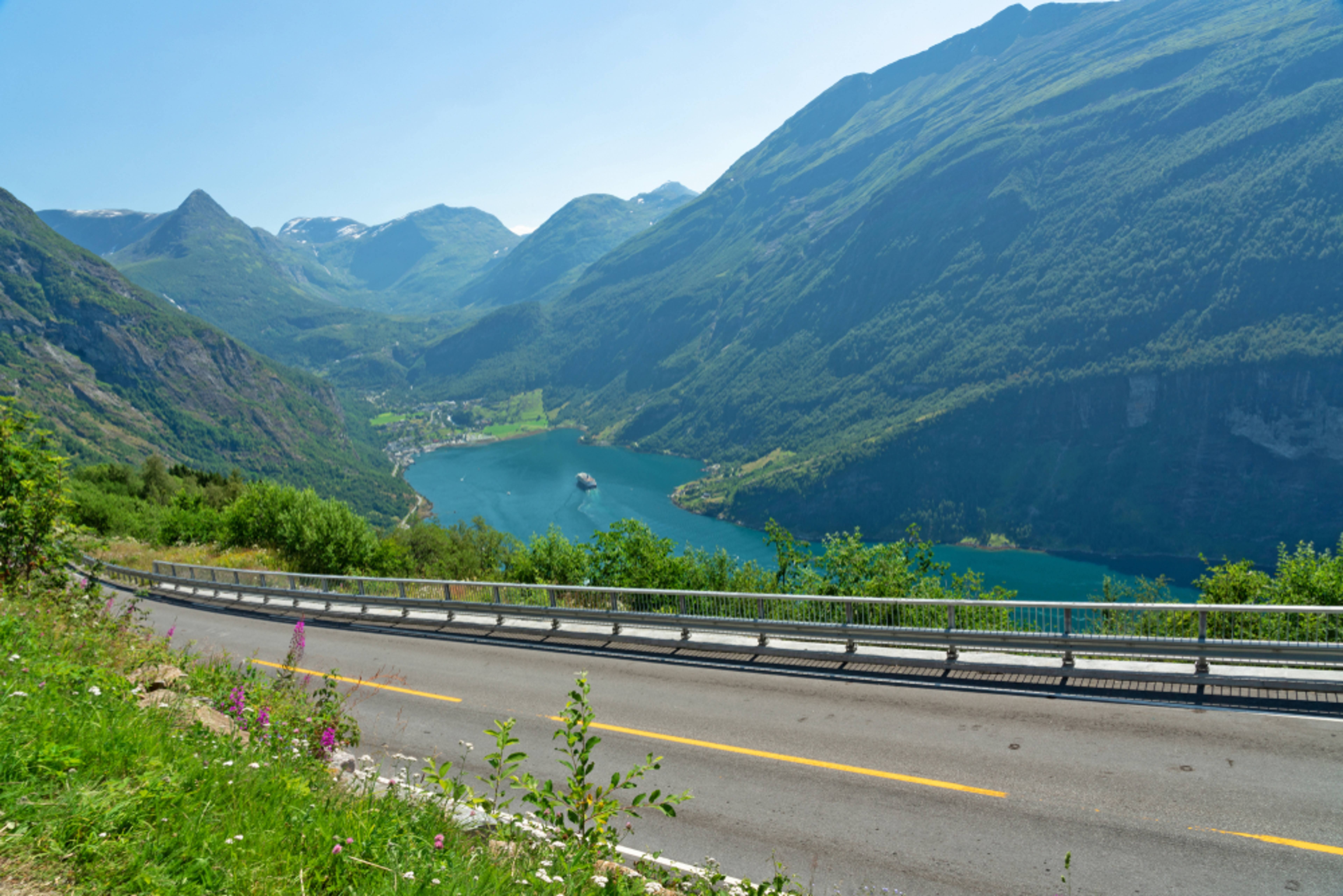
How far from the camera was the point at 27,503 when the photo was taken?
10.6 m

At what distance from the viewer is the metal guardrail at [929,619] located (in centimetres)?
1119

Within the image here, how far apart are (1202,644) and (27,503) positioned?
19.8 m

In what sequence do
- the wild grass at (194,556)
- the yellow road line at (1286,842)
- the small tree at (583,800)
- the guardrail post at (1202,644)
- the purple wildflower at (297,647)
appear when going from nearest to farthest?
the small tree at (583,800), the yellow road line at (1286,842), the purple wildflower at (297,647), the guardrail post at (1202,644), the wild grass at (194,556)

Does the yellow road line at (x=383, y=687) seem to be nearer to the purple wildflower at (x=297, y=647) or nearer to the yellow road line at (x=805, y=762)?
the yellow road line at (x=805, y=762)

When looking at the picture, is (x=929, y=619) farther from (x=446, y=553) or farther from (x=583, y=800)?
(x=446, y=553)

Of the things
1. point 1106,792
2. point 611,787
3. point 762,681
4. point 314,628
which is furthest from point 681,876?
point 314,628

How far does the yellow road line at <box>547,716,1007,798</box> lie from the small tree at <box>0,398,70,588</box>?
29.8 ft

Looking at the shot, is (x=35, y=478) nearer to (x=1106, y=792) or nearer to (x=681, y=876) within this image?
(x=681, y=876)

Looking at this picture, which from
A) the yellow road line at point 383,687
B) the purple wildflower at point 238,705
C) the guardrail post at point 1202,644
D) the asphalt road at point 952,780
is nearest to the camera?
the purple wildflower at point 238,705

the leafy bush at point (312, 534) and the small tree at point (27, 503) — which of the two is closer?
the small tree at point (27, 503)

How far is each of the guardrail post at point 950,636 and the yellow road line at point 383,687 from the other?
1016 cm

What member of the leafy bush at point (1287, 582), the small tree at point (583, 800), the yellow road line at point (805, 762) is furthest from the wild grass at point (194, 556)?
the leafy bush at point (1287, 582)

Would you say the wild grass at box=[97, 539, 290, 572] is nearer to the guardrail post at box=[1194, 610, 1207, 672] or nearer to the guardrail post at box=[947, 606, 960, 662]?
the guardrail post at box=[947, 606, 960, 662]

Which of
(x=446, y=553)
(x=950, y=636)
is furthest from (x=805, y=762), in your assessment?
(x=446, y=553)
